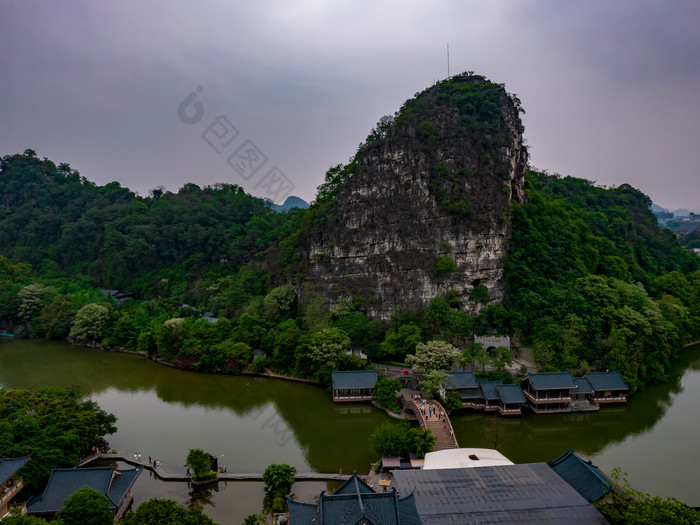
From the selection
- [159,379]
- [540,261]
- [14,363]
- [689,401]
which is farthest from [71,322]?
[689,401]

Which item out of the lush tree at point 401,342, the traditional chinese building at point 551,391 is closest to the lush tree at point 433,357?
the lush tree at point 401,342

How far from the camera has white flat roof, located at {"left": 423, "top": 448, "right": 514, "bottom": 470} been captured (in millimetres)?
14719

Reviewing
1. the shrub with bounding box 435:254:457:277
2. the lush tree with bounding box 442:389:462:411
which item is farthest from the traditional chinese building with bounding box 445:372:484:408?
the shrub with bounding box 435:254:457:277

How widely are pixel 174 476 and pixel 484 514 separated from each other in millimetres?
11159

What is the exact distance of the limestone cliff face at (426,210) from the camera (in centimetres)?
2934

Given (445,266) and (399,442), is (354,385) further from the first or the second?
(445,266)

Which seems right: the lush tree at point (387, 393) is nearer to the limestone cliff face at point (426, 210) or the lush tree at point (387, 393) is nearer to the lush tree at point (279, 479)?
the lush tree at point (279, 479)

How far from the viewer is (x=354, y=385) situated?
22.1 m

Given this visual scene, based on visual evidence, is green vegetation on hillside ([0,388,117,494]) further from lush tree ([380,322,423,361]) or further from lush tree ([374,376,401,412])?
lush tree ([380,322,423,361])

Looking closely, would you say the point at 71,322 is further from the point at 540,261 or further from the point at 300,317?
the point at 540,261

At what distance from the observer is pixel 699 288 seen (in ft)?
109

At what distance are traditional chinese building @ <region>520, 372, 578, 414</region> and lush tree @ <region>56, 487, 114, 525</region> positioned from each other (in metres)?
18.2

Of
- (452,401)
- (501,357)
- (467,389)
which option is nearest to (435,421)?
(452,401)

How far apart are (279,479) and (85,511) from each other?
5.62m
